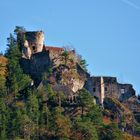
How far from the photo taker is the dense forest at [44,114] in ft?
476

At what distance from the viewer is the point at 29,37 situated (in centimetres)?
16750

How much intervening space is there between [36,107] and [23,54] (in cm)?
1741

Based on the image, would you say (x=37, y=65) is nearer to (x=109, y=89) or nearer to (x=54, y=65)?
(x=54, y=65)

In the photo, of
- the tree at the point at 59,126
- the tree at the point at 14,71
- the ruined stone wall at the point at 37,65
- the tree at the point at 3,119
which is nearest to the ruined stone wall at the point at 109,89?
the ruined stone wall at the point at 37,65

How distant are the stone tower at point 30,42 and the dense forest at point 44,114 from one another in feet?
14.6

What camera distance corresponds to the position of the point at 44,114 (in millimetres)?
148625

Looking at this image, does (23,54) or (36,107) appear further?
(23,54)

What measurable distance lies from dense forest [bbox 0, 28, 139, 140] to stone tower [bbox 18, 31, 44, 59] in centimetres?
446

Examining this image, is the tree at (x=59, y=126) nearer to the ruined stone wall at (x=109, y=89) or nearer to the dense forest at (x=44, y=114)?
the dense forest at (x=44, y=114)

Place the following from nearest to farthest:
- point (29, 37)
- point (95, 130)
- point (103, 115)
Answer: point (95, 130) < point (103, 115) < point (29, 37)

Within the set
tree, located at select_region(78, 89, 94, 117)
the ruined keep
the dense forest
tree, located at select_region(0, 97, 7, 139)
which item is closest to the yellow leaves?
the dense forest

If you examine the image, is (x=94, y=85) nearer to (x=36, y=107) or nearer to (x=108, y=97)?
(x=108, y=97)

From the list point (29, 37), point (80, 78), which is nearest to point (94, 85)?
point (80, 78)

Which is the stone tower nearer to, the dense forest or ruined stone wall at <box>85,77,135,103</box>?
the dense forest
